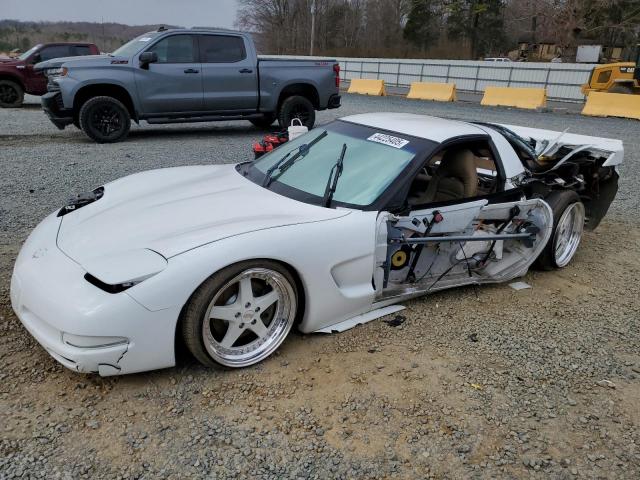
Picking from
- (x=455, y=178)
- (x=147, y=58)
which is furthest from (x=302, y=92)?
(x=455, y=178)

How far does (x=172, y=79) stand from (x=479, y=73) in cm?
1803

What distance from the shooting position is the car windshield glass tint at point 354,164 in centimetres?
329

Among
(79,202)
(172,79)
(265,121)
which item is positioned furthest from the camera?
(265,121)

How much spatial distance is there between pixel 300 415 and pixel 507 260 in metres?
2.33

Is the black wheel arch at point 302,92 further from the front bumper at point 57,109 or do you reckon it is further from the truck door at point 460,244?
the truck door at point 460,244

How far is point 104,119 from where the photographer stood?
8.97 metres

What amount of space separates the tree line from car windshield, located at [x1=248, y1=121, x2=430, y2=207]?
3345 centimetres

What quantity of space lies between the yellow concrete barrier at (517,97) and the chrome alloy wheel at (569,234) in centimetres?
1442

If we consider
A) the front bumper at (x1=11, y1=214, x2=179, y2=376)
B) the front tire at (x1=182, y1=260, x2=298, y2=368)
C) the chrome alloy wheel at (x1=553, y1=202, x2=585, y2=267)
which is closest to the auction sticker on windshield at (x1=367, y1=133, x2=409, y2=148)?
the front tire at (x1=182, y1=260, x2=298, y2=368)

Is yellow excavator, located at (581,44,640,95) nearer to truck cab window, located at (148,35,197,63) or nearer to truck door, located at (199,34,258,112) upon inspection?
truck door, located at (199,34,258,112)

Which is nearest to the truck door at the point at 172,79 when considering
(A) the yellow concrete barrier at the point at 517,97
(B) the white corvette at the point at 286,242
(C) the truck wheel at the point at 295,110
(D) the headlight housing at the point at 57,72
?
(D) the headlight housing at the point at 57,72

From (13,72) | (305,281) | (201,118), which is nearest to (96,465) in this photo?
(305,281)

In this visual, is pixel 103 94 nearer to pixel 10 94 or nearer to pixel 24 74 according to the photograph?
pixel 24 74

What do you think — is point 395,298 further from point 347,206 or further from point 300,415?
point 300,415
